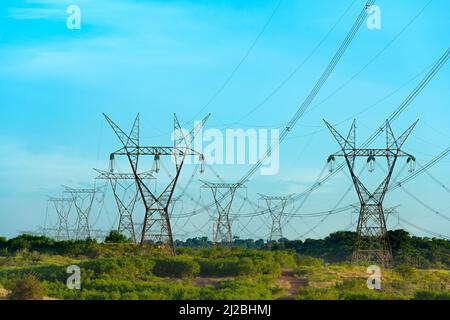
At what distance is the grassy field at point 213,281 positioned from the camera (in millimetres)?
33844

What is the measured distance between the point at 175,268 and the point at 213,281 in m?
4.69

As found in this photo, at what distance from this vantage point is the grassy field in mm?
33844

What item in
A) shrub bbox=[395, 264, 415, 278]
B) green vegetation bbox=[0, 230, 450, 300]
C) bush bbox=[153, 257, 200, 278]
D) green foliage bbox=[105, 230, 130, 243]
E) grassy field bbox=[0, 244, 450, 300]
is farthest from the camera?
green foliage bbox=[105, 230, 130, 243]

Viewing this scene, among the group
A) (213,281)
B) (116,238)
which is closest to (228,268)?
(213,281)

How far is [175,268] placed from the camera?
5031cm

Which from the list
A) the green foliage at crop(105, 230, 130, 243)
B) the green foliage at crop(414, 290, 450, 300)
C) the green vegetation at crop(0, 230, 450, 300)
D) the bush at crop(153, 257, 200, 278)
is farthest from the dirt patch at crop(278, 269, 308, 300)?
the green foliage at crop(105, 230, 130, 243)

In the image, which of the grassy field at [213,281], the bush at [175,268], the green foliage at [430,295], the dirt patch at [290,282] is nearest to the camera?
the grassy field at [213,281]

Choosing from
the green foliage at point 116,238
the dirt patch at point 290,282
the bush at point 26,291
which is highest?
the green foliage at point 116,238

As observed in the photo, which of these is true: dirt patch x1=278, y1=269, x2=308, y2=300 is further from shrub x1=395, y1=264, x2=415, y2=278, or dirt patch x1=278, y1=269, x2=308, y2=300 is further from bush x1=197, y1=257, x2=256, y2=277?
shrub x1=395, y1=264, x2=415, y2=278

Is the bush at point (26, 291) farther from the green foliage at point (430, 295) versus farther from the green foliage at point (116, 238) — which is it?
the green foliage at point (116, 238)

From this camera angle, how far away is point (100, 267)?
4891 cm

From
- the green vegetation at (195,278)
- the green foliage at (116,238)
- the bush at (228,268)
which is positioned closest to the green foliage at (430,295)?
the green vegetation at (195,278)

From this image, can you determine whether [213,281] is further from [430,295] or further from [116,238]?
[116,238]
